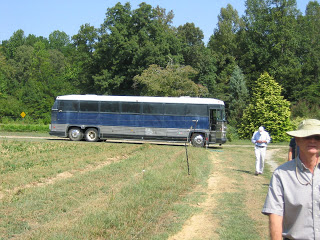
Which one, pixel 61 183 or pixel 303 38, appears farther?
pixel 303 38

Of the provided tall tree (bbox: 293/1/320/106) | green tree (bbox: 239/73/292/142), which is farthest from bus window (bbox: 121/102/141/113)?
tall tree (bbox: 293/1/320/106)

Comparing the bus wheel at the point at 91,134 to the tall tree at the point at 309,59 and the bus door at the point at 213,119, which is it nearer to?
the bus door at the point at 213,119

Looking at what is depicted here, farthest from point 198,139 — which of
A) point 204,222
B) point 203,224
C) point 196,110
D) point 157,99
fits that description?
point 203,224

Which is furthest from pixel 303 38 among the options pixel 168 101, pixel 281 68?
pixel 168 101

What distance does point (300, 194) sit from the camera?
360 centimetres

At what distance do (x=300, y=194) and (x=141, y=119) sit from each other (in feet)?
88.1

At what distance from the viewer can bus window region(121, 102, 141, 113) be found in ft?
100

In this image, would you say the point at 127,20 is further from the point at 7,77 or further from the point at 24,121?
the point at 7,77

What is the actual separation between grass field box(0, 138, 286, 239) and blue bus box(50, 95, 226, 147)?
13344mm

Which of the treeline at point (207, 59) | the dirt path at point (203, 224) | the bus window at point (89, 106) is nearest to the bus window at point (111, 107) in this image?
the bus window at point (89, 106)

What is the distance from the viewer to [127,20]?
54.8m

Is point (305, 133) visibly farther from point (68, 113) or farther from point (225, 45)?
point (225, 45)

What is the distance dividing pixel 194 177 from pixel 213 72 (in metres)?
47.5

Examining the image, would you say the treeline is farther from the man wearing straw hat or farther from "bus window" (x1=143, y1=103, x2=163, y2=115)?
the man wearing straw hat
